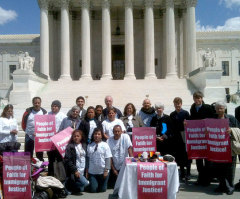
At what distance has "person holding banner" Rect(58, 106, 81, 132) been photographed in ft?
27.8

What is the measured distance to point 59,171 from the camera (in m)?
7.56

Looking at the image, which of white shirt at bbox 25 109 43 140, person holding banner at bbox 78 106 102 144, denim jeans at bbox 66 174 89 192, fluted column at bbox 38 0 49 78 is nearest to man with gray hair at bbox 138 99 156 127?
person holding banner at bbox 78 106 102 144

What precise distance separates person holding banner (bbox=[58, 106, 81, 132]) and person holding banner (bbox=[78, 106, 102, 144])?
258 millimetres

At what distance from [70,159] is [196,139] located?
3.74 m

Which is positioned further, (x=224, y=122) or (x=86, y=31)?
(x=86, y=31)

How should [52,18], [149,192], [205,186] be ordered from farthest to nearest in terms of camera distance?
[52,18] < [205,186] < [149,192]

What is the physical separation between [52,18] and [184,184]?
34.7m

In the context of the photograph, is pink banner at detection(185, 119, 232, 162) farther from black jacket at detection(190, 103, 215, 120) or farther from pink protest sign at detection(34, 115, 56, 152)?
pink protest sign at detection(34, 115, 56, 152)

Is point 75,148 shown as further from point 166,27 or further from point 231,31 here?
point 231,31

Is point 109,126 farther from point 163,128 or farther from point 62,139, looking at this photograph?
point 163,128

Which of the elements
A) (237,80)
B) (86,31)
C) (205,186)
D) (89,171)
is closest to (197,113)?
(205,186)

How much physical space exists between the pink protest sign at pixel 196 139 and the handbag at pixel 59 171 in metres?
3.69

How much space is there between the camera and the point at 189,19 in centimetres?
3575

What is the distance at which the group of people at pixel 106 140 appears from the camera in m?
7.75
